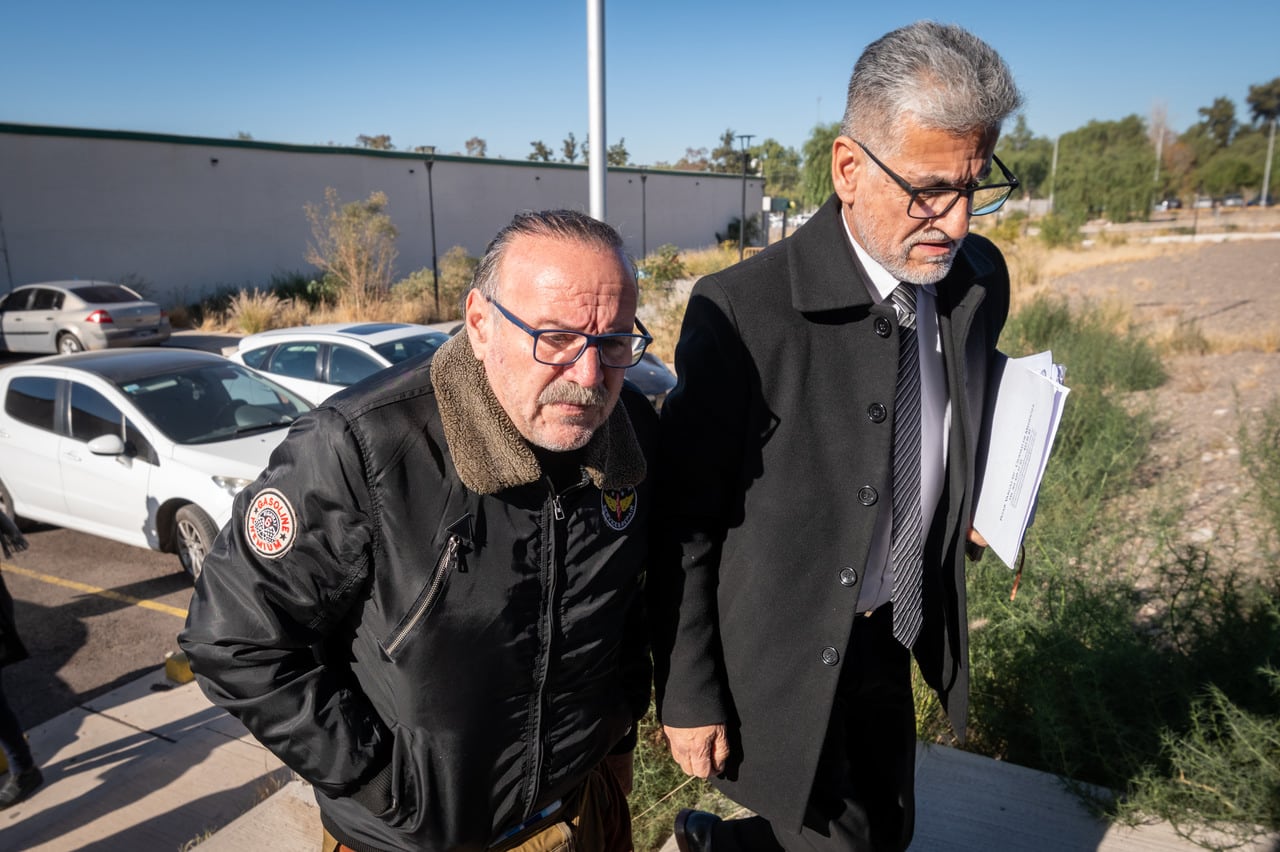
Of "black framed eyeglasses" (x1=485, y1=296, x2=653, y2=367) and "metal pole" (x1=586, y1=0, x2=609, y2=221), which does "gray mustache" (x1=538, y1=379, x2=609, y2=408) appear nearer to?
"black framed eyeglasses" (x1=485, y1=296, x2=653, y2=367)

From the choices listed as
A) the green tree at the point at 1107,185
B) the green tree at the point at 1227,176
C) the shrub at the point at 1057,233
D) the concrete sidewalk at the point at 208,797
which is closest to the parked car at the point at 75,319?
the concrete sidewalk at the point at 208,797

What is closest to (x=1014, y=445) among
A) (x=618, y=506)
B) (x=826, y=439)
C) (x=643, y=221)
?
(x=826, y=439)

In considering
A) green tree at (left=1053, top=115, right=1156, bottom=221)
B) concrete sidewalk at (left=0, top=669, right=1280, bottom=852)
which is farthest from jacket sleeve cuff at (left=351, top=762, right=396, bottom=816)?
green tree at (left=1053, top=115, right=1156, bottom=221)

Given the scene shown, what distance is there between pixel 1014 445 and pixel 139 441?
6197 millimetres

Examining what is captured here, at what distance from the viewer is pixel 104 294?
18016 millimetres

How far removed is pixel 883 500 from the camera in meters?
1.81

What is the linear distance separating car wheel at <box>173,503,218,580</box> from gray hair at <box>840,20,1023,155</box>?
549 centimetres

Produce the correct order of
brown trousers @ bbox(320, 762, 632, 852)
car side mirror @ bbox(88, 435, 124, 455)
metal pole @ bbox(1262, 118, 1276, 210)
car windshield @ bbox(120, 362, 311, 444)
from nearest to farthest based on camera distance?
brown trousers @ bbox(320, 762, 632, 852) → car side mirror @ bbox(88, 435, 124, 455) → car windshield @ bbox(120, 362, 311, 444) → metal pole @ bbox(1262, 118, 1276, 210)

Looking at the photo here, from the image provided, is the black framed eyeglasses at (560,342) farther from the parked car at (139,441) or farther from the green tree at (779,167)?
the green tree at (779,167)

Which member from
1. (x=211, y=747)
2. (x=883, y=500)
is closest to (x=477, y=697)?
(x=883, y=500)

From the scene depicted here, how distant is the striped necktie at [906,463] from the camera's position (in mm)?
1883

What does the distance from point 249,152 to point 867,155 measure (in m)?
29.1

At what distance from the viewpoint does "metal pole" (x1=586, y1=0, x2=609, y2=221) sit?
213 inches

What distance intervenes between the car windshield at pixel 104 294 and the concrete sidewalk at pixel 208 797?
15465mm
